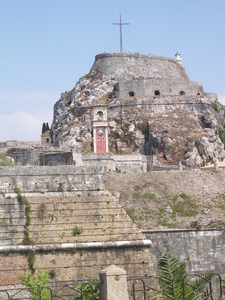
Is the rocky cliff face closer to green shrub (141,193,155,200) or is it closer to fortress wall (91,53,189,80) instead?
fortress wall (91,53,189,80)

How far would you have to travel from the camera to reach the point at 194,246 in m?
32.7

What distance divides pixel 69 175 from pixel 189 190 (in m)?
25.0

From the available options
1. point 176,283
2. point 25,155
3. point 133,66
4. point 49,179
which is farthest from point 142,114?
point 176,283

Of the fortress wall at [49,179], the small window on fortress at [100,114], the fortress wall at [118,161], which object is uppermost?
the small window on fortress at [100,114]

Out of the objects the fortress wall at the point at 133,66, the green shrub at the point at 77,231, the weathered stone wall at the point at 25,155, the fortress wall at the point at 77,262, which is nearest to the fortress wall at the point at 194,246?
the fortress wall at the point at 77,262

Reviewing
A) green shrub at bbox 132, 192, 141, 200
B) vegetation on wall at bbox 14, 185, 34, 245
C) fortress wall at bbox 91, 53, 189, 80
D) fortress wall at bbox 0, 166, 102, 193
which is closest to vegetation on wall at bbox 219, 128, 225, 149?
fortress wall at bbox 91, 53, 189, 80

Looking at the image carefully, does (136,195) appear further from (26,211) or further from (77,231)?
(26,211)

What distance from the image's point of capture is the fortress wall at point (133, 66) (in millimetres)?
82312

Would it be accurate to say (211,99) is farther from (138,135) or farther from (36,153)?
(36,153)

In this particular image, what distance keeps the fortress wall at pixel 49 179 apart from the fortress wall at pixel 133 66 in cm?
5601

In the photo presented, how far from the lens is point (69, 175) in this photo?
25.9m

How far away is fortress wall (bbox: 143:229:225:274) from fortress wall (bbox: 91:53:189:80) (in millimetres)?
49870

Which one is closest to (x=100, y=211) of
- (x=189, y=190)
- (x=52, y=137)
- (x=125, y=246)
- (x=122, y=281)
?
(x=125, y=246)

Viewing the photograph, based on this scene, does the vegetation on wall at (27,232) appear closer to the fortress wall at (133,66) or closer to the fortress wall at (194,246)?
the fortress wall at (194,246)
